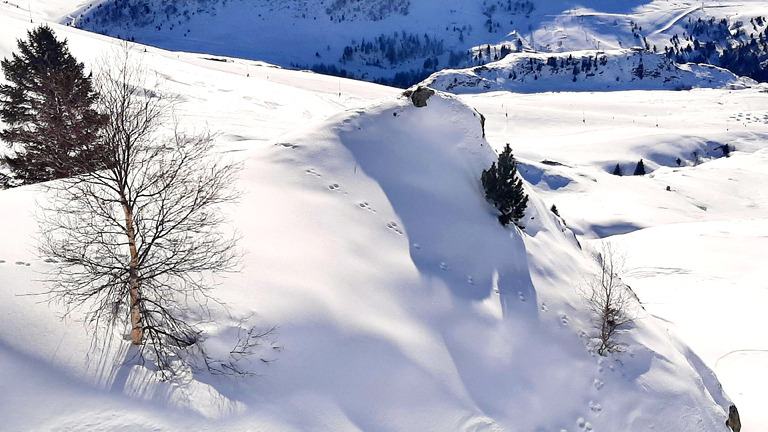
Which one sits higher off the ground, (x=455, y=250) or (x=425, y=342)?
(x=455, y=250)

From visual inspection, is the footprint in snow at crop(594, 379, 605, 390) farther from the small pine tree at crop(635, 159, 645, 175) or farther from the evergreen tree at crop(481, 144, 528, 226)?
the small pine tree at crop(635, 159, 645, 175)

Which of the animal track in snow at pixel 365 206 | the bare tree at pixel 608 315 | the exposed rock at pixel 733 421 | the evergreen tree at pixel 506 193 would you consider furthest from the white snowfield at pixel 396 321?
the evergreen tree at pixel 506 193

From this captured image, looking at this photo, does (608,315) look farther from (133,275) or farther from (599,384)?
(133,275)

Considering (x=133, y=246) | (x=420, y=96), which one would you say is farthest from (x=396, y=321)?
(x=420, y=96)

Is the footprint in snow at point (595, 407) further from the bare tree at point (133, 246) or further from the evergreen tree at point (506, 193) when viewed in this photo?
the bare tree at point (133, 246)

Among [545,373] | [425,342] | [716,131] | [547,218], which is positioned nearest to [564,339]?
[545,373]

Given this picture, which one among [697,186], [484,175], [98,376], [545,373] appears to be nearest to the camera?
[98,376]

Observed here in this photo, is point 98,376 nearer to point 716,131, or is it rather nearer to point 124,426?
point 124,426

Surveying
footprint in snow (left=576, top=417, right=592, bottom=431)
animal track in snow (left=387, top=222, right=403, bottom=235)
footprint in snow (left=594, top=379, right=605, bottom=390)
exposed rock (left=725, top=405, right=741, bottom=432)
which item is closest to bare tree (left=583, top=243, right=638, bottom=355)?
footprint in snow (left=594, top=379, right=605, bottom=390)
